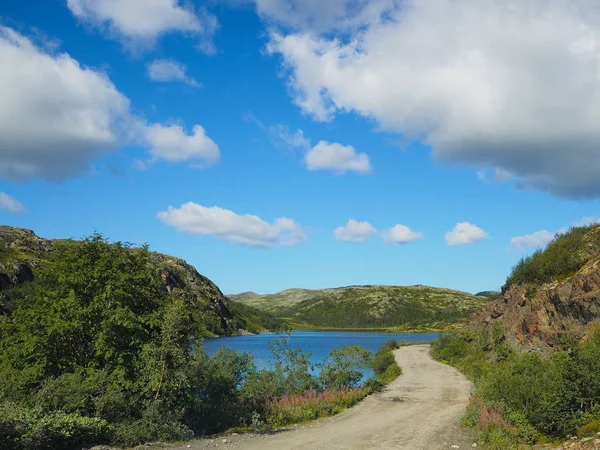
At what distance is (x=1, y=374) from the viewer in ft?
61.0

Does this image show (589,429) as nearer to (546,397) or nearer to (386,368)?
(546,397)

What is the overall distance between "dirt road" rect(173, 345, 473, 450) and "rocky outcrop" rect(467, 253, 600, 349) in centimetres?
808

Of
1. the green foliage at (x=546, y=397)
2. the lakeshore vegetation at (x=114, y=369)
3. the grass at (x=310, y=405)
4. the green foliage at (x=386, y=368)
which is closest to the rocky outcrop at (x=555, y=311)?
the green foliage at (x=546, y=397)

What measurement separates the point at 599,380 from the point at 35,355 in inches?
883

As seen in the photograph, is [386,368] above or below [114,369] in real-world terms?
below

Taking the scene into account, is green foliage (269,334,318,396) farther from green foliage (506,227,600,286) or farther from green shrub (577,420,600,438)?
green foliage (506,227,600,286)

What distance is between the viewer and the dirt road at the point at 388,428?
18.2 metres

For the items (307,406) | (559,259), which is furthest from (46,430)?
(559,259)

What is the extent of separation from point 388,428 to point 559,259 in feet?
102

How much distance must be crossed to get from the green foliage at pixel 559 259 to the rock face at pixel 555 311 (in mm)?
1688

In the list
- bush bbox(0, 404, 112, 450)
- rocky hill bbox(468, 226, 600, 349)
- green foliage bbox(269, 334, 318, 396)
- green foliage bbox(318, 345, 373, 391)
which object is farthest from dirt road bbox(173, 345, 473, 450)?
rocky hill bbox(468, 226, 600, 349)

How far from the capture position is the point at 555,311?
35062 millimetres

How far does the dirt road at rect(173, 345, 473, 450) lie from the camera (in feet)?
59.7

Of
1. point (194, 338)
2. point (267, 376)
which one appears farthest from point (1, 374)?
point (267, 376)
